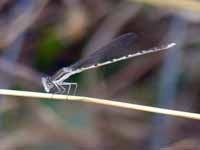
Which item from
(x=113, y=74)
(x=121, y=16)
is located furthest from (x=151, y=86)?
(x=121, y=16)

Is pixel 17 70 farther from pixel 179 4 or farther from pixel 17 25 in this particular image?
pixel 179 4

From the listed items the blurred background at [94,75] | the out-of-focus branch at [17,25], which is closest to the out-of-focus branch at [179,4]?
the blurred background at [94,75]

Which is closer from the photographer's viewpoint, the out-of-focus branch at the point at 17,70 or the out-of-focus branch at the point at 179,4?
the out-of-focus branch at the point at 179,4

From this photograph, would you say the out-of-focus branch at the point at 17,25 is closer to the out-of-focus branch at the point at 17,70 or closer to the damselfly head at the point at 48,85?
the out-of-focus branch at the point at 17,70

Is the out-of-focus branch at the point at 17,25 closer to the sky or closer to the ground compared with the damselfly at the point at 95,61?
closer to the sky

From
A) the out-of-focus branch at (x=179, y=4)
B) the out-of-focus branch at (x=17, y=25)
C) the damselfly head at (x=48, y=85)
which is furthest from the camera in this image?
the out-of-focus branch at (x=17, y=25)

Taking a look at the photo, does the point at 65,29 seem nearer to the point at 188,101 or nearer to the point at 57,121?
the point at 57,121

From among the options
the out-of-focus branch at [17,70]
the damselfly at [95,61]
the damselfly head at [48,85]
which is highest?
the out-of-focus branch at [17,70]

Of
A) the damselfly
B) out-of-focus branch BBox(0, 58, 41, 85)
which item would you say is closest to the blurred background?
out-of-focus branch BBox(0, 58, 41, 85)

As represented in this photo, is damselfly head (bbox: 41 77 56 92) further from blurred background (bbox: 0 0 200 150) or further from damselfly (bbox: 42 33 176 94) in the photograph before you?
blurred background (bbox: 0 0 200 150)
